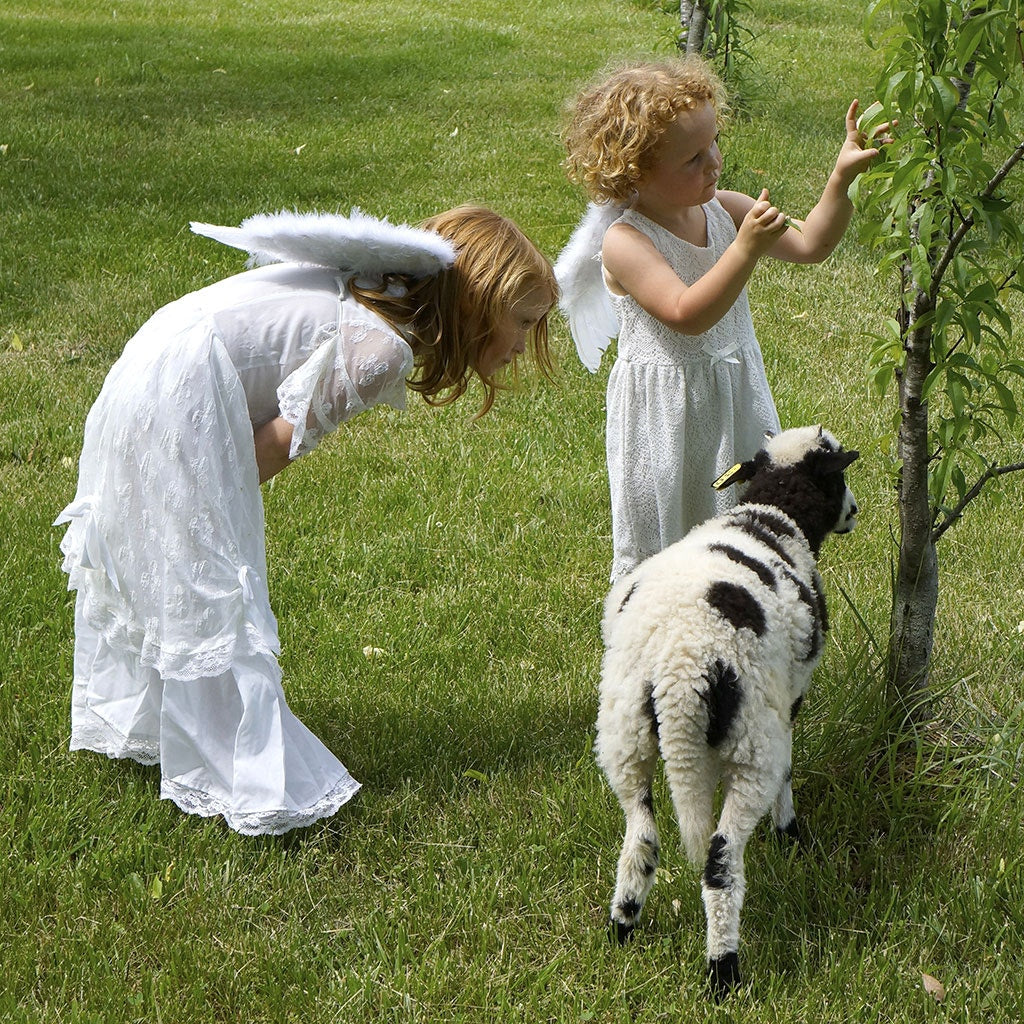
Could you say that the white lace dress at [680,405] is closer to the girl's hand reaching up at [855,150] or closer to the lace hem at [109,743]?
the girl's hand reaching up at [855,150]

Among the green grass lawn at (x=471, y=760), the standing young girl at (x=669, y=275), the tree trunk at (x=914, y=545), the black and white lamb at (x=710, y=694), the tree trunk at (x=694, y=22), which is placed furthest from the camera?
the tree trunk at (x=694, y=22)

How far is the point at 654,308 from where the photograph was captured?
313cm

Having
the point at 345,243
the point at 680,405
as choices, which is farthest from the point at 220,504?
the point at 680,405

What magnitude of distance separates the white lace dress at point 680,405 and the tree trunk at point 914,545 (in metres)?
0.45

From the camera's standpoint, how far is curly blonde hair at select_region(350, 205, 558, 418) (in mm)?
3160

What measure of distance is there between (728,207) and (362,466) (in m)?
2.31

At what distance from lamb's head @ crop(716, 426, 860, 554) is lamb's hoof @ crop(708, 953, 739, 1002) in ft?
3.19

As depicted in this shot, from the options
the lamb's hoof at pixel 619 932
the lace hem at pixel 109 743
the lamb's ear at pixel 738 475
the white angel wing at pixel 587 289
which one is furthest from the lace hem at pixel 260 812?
the white angel wing at pixel 587 289

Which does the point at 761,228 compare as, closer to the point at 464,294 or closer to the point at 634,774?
the point at 464,294

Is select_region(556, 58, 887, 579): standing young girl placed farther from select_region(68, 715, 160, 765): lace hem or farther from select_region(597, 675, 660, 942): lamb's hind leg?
select_region(68, 715, 160, 765): lace hem

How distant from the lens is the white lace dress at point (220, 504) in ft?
10.1

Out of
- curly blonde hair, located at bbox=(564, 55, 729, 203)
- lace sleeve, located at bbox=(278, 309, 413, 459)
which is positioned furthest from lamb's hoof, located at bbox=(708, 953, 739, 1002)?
curly blonde hair, located at bbox=(564, 55, 729, 203)

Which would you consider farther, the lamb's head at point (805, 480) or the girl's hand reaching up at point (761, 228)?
the lamb's head at point (805, 480)

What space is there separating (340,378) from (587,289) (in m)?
0.96
